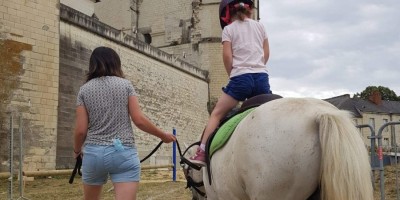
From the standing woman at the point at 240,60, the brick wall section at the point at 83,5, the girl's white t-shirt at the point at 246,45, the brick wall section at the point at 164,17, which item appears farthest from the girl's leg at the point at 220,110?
the brick wall section at the point at 164,17

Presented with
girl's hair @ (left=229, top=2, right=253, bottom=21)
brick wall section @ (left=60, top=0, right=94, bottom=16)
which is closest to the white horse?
girl's hair @ (left=229, top=2, right=253, bottom=21)

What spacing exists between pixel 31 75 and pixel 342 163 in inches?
518

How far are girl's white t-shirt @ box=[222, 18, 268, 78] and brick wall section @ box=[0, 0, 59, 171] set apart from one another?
11.2m

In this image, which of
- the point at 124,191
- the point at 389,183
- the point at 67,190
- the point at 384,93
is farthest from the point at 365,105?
the point at 124,191

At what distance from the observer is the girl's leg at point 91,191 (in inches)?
132

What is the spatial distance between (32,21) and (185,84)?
553 inches

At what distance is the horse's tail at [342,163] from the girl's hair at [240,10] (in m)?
1.51

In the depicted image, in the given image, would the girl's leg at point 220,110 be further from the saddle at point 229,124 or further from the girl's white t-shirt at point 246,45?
the girl's white t-shirt at point 246,45

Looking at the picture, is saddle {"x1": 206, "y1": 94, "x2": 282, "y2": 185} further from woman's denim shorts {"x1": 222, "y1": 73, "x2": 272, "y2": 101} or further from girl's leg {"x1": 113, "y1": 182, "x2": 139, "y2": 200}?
girl's leg {"x1": 113, "y1": 182, "x2": 139, "y2": 200}

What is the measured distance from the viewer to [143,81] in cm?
2273

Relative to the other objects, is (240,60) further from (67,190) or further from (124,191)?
(67,190)

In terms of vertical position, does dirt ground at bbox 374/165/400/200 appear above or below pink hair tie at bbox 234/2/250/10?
below

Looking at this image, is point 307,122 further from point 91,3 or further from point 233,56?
point 91,3

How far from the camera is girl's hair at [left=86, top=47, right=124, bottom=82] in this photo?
339cm
